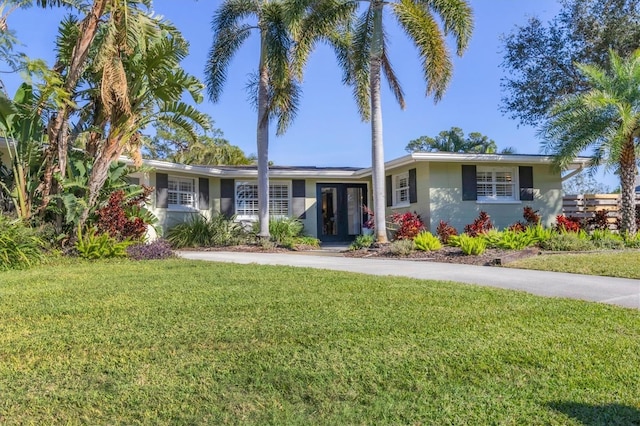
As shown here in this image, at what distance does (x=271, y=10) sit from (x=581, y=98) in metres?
9.12

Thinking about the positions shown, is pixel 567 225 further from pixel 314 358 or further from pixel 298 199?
pixel 314 358

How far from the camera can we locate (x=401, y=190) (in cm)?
1688

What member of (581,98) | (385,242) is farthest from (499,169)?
(385,242)

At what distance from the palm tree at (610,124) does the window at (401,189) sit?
4.84m

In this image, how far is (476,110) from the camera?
23.1 meters

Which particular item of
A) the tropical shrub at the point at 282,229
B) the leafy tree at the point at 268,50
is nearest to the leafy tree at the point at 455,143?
the tropical shrub at the point at 282,229

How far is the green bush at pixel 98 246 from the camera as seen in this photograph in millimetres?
9453

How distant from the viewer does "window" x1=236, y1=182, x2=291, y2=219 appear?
17.5 meters

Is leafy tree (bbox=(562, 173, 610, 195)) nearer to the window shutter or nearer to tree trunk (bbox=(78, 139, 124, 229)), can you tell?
the window shutter

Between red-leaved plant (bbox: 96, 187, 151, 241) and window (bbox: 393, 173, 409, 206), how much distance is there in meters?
9.01

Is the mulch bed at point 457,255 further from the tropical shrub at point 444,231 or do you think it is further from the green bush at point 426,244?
the tropical shrub at point 444,231

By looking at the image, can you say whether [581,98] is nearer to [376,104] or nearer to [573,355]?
[376,104]

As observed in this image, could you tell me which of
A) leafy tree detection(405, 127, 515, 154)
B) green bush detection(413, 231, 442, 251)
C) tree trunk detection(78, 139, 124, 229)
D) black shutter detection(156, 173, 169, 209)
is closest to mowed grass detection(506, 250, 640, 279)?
green bush detection(413, 231, 442, 251)

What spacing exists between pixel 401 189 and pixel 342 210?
292 centimetres
